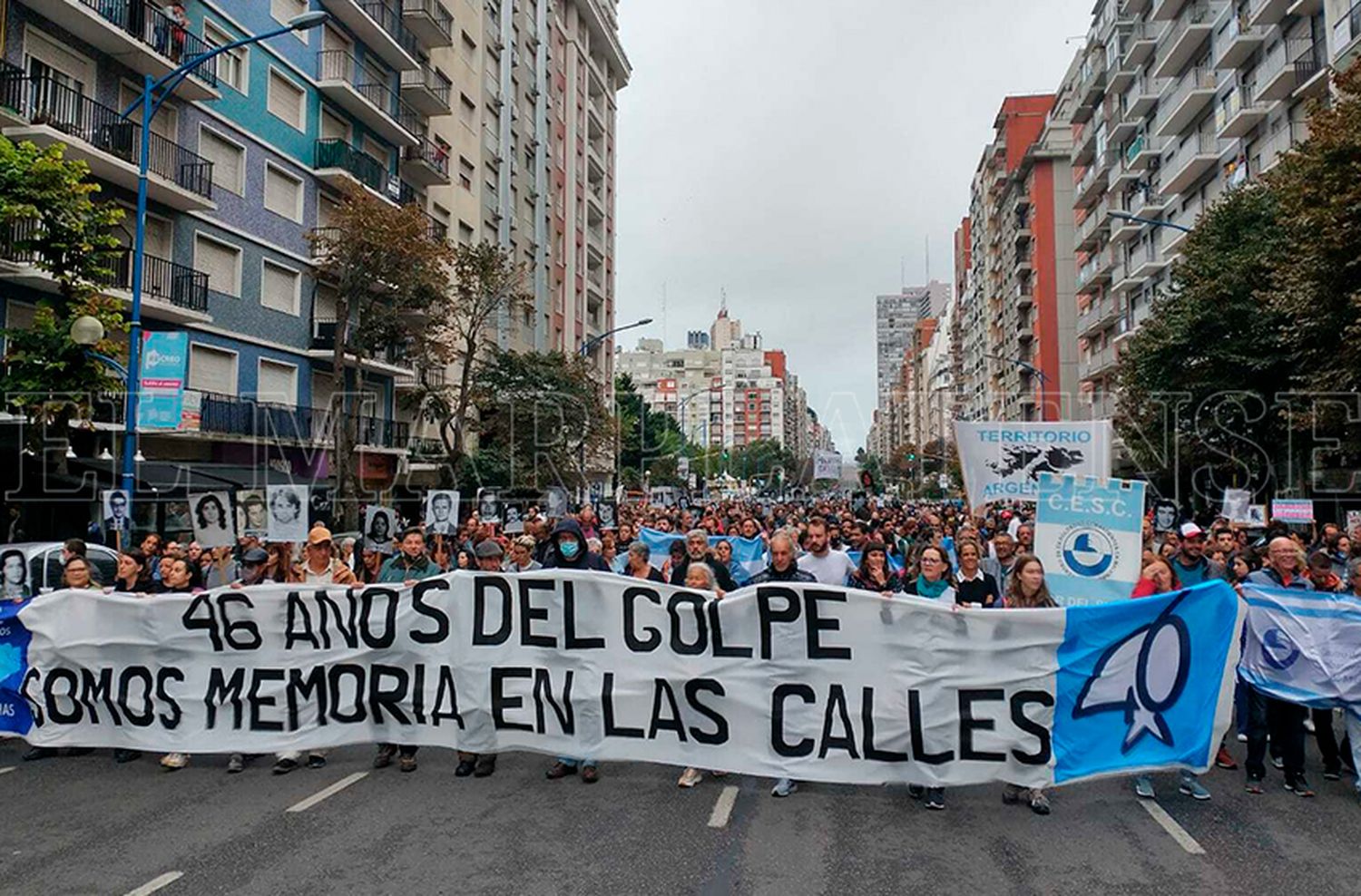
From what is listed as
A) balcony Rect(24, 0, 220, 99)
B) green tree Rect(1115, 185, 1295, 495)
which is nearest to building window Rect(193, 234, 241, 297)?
balcony Rect(24, 0, 220, 99)

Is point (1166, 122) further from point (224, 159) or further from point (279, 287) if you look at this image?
point (224, 159)

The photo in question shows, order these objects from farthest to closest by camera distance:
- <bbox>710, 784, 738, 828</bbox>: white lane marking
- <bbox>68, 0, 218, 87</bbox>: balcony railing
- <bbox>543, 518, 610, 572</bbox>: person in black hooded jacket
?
<bbox>68, 0, 218, 87</bbox>: balcony railing, <bbox>543, 518, 610, 572</bbox>: person in black hooded jacket, <bbox>710, 784, 738, 828</bbox>: white lane marking

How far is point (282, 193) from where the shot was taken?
91.9 ft

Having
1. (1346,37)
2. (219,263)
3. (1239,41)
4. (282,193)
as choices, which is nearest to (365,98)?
(282,193)

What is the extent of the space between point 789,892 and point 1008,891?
1076 millimetres

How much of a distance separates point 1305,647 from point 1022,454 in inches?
263

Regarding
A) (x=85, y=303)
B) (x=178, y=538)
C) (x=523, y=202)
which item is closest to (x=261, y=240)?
(x=178, y=538)

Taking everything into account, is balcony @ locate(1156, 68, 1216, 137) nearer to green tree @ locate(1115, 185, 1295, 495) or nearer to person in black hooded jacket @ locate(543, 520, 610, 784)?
green tree @ locate(1115, 185, 1295, 495)

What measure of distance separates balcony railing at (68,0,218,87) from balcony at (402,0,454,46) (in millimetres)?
11614

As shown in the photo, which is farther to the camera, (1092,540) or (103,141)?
(103,141)

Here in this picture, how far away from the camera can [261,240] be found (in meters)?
26.8

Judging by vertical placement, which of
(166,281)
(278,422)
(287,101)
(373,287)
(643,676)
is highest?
(287,101)

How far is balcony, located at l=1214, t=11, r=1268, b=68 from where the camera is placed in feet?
117

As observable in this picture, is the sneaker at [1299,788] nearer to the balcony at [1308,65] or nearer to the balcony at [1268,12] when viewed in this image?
the balcony at [1308,65]
